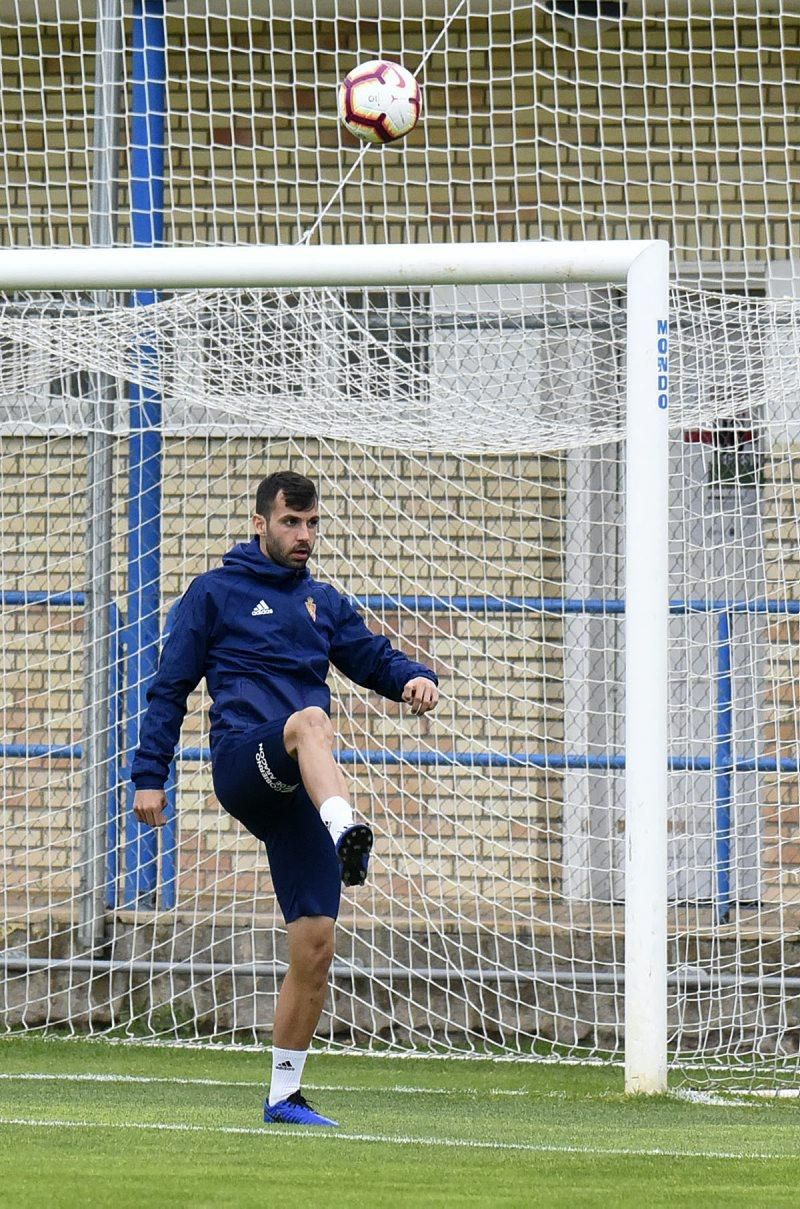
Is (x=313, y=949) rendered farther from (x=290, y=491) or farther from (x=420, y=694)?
(x=290, y=491)

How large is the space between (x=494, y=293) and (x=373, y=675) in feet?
12.5

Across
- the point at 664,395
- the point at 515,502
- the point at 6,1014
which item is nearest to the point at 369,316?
the point at 515,502

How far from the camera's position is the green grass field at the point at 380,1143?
3.82 m

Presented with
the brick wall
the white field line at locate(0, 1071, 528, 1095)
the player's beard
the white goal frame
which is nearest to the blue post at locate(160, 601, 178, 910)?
the brick wall

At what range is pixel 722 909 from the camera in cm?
812

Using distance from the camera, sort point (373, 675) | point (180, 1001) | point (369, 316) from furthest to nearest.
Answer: point (369, 316) < point (180, 1001) < point (373, 675)

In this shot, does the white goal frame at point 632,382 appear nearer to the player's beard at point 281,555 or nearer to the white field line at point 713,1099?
the white field line at point 713,1099

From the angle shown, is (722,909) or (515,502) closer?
(722,909)

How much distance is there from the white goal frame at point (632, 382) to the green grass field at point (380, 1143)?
456 millimetres

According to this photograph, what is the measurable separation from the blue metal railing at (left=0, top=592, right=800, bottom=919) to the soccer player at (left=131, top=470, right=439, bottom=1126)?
87.0 inches

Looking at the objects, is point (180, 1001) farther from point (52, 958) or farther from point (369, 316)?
point (369, 316)

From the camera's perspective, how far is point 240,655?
220 inches

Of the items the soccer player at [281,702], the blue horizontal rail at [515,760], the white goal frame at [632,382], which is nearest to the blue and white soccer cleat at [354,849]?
the soccer player at [281,702]

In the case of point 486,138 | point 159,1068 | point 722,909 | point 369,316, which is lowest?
point 159,1068
